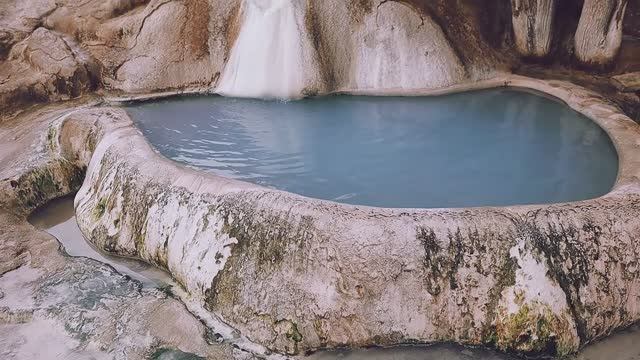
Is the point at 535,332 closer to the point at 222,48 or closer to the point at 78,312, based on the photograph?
the point at 78,312

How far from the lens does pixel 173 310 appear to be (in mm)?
4105

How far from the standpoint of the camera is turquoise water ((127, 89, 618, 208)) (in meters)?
4.54

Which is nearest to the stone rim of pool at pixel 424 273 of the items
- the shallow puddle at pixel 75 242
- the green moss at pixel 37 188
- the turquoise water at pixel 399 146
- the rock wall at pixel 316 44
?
the turquoise water at pixel 399 146

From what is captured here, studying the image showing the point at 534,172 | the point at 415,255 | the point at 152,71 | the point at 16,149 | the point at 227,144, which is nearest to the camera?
the point at 415,255

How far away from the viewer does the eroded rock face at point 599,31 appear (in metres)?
6.66

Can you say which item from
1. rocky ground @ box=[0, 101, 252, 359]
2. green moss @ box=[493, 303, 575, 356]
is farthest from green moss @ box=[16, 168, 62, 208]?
green moss @ box=[493, 303, 575, 356]

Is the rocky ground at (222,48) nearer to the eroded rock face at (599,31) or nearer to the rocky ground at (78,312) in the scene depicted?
the eroded rock face at (599,31)

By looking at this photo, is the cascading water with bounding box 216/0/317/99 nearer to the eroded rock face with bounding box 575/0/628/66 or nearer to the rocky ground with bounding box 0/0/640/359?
the rocky ground with bounding box 0/0/640/359

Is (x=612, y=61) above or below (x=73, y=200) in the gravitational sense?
above

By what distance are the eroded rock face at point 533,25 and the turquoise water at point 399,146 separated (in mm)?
766

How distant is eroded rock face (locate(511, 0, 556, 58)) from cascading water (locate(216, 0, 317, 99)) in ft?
8.13

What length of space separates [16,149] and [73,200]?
791 mm

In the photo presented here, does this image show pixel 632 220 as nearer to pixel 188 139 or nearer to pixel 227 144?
pixel 227 144

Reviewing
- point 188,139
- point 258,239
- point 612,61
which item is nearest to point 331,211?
point 258,239
